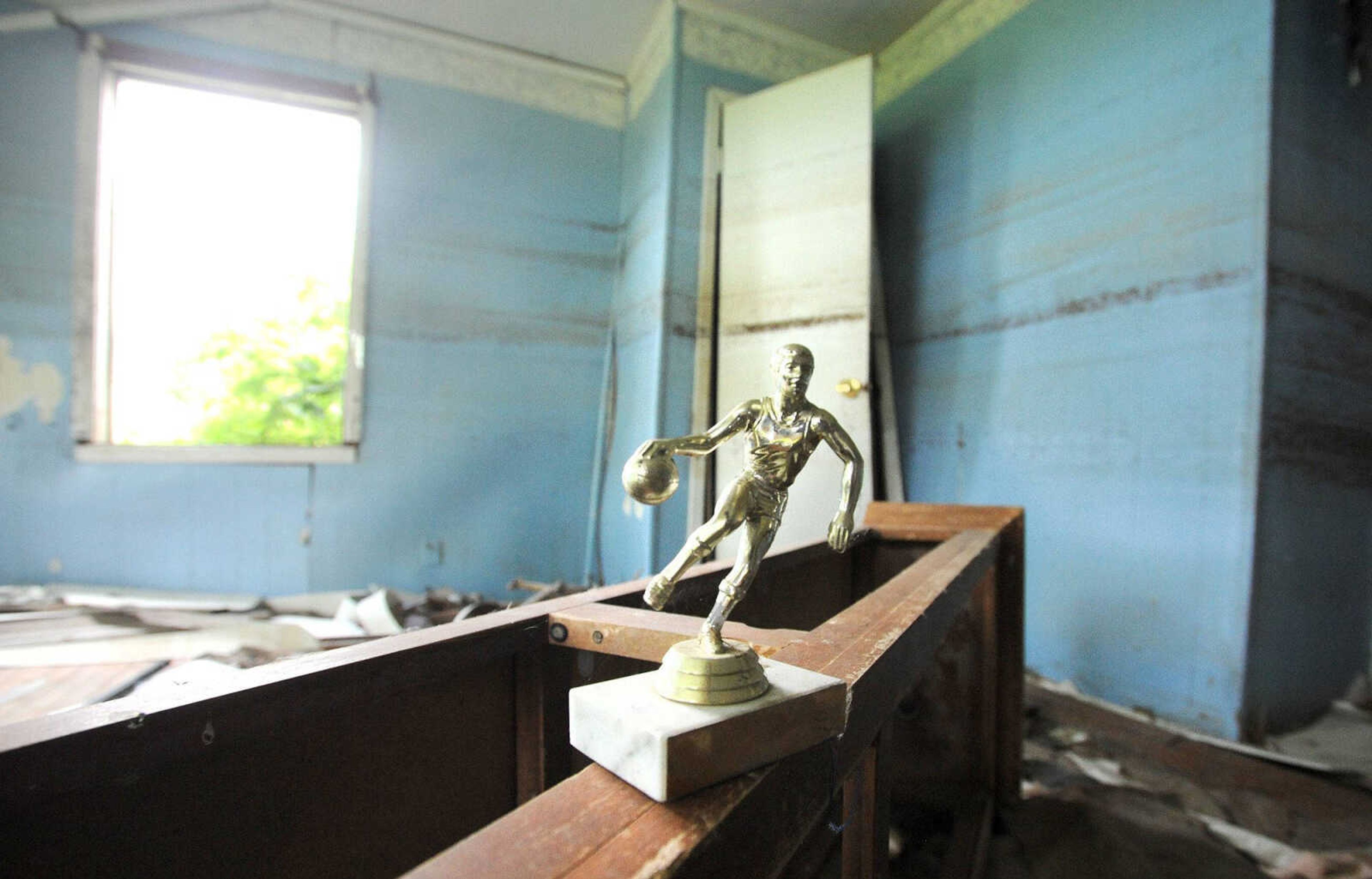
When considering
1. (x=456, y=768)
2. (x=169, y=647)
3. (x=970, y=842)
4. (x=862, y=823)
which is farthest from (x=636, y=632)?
(x=169, y=647)

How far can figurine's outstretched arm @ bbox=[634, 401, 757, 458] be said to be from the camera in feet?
2.23

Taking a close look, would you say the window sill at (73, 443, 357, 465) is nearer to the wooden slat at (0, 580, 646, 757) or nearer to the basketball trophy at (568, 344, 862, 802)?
the wooden slat at (0, 580, 646, 757)

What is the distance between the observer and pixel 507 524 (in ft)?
13.2

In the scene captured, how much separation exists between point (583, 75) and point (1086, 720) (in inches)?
185

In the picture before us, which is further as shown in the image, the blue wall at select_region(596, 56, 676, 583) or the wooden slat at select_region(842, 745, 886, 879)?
the blue wall at select_region(596, 56, 676, 583)

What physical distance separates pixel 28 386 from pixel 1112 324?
211 inches

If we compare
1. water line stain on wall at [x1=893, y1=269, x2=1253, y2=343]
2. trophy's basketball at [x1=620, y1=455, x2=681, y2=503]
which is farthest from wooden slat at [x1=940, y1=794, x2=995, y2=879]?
water line stain on wall at [x1=893, y1=269, x2=1253, y2=343]

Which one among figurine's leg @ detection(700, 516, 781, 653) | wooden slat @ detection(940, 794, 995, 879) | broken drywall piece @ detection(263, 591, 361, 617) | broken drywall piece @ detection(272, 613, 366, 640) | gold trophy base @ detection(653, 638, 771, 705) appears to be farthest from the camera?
broken drywall piece @ detection(263, 591, 361, 617)

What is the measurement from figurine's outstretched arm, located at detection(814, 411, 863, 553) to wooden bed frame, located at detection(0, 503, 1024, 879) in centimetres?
16

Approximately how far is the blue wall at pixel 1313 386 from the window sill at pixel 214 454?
4486 millimetres

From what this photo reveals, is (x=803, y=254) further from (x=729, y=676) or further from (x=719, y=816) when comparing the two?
(x=719, y=816)

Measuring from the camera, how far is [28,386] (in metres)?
3.18

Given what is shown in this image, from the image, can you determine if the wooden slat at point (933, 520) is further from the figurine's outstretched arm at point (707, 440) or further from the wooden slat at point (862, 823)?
the figurine's outstretched arm at point (707, 440)

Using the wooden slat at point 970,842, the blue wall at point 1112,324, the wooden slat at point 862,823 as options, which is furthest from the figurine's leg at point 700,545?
the blue wall at point 1112,324
